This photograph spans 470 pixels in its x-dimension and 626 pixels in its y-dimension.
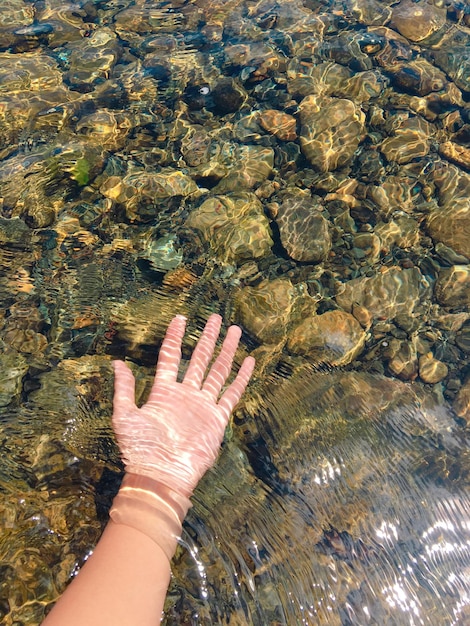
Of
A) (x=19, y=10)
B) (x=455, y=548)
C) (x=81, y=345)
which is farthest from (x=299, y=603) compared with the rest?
(x=19, y=10)

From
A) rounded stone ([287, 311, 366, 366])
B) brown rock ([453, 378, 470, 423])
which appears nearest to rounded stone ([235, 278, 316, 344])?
rounded stone ([287, 311, 366, 366])

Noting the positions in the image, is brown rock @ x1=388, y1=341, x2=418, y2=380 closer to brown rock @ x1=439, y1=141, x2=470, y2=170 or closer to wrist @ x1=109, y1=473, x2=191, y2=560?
brown rock @ x1=439, y1=141, x2=470, y2=170

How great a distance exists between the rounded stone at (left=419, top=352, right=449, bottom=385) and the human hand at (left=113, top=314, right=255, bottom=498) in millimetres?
2163

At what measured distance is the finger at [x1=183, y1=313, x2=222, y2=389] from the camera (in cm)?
347

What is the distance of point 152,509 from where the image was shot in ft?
9.27

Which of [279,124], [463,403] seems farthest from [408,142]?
[463,403]

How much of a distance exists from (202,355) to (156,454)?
883 millimetres

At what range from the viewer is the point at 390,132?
234 inches

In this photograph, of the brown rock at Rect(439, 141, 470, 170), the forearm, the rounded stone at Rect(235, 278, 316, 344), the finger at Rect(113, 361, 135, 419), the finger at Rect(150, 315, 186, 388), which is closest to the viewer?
the forearm

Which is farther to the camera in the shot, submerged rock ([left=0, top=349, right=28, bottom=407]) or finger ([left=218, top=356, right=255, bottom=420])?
submerged rock ([left=0, top=349, right=28, bottom=407])

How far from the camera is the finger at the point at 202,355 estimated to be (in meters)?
3.47

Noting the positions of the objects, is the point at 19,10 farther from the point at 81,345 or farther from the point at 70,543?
the point at 70,543

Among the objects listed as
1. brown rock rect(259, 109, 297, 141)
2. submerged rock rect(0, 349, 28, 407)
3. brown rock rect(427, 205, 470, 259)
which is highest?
brown rock rect(259, 109, 297, 141)

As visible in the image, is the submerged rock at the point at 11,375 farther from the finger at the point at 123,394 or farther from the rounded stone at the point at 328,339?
the rounded stone at the point at 328,339
